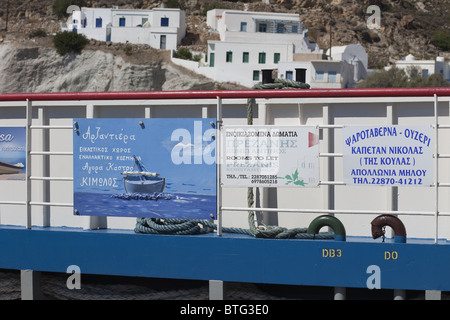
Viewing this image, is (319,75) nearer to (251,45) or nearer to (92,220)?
(251,45)

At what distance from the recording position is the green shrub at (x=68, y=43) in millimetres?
70688

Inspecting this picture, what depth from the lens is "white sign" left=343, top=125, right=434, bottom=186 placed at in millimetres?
6816

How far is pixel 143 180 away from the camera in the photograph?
24.7 feet

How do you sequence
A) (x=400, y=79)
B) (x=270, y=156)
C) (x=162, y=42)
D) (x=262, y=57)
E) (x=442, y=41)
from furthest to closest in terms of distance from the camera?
1. (x=442, y=41)
2. (x=162, y=42)
3. (x=262, y=57)
4. (x=400, y=79)
5. (x=270, y=156)

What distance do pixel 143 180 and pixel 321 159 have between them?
1.86 metres

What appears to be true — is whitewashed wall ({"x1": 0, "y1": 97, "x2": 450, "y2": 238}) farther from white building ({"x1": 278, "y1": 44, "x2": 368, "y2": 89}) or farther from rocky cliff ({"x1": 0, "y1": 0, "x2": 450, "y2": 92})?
rocky cliff ({"x1": 0, "y1": 0, "x2": 450, "y2": 92})

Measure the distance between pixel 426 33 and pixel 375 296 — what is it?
92250 millimetres

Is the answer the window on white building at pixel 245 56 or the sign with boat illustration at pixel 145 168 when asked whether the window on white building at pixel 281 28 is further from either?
the sign with boat illustration at pixel 145 168

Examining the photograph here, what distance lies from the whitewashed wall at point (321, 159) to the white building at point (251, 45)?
58054mm

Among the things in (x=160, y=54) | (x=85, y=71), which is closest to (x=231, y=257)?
(x=85, y=71)

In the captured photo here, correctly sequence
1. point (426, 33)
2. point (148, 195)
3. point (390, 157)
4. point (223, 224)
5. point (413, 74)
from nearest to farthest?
point (390, 157) < point (148, 195) < point (223, 224) < point (413, 74) < point (426, 33)
